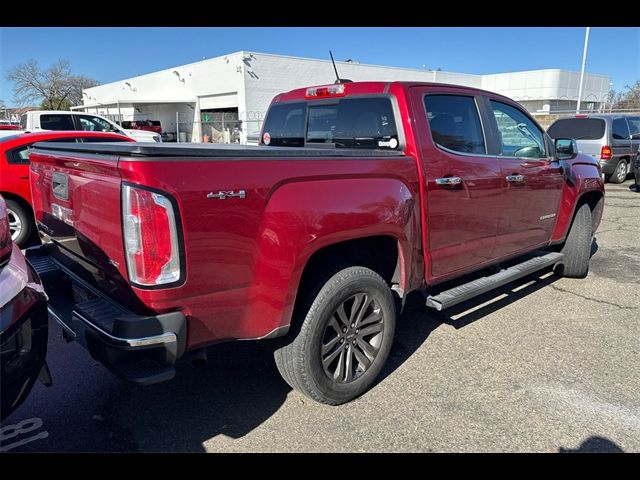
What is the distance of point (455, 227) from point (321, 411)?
5.46 feet

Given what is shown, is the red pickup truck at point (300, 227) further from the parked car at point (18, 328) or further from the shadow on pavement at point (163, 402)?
the shadow on pavement at point (163, 402)

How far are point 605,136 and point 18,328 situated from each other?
14.1 meters

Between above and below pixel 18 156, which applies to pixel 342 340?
below

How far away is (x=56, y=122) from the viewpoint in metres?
13.9

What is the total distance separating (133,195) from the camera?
2059mm

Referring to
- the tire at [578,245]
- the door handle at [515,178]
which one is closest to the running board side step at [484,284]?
the tire at [578,245]

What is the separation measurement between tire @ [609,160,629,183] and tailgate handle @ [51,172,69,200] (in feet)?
47.2

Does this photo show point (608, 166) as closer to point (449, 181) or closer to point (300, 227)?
point (449, 181)

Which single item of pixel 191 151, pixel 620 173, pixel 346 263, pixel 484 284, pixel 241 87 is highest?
pixel 241 87

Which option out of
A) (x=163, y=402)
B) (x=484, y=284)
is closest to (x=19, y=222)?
(x=163, y=402)

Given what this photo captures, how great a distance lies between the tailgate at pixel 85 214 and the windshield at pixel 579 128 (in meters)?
12.7

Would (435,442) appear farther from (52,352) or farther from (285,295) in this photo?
(52,352)
